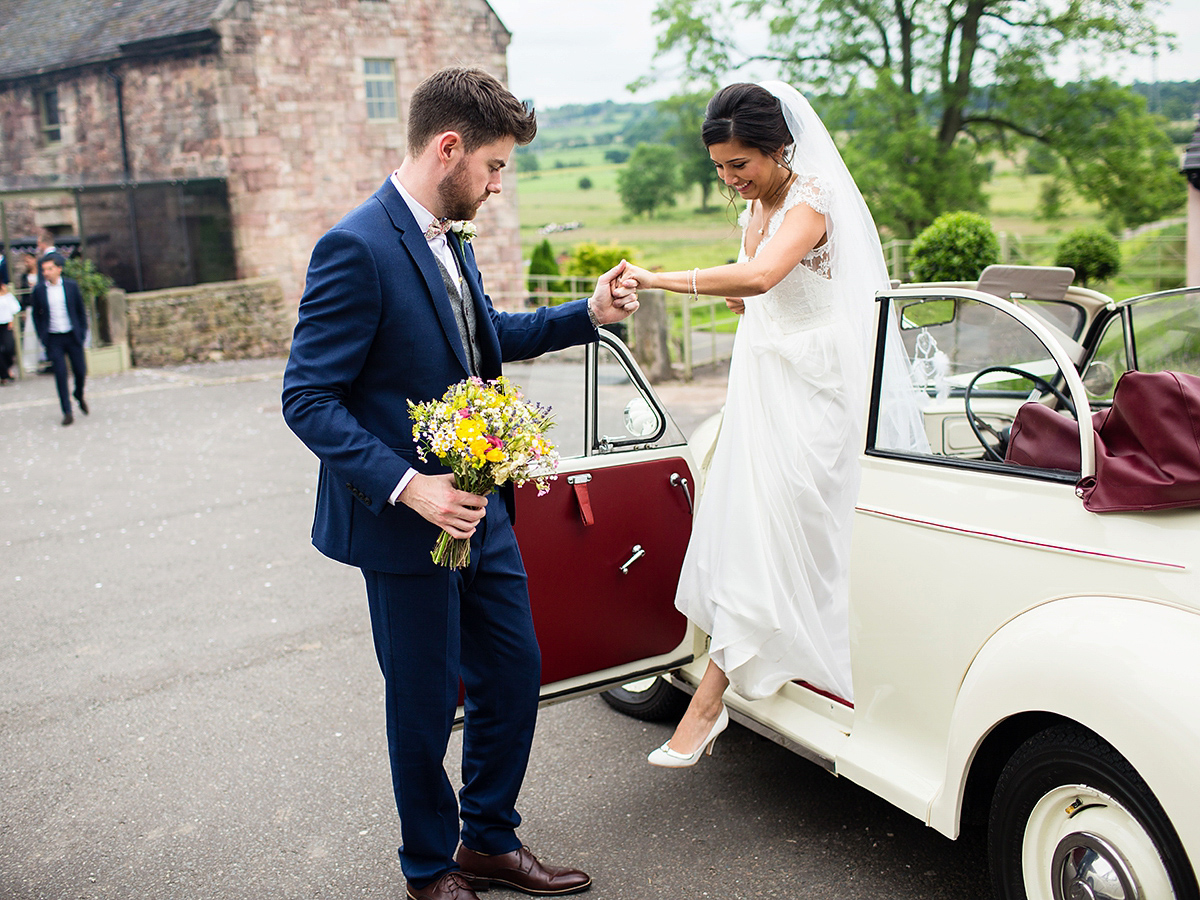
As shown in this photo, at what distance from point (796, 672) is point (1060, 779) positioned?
98 cm

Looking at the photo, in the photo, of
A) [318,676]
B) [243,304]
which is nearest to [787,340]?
[318,676]

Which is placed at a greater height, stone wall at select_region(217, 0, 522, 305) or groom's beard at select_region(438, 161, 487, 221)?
stone wall at select_region(217, 0, 522, 305)

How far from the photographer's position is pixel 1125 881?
2229 millimetres

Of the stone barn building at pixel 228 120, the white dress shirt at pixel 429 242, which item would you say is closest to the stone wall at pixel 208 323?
the stone barn building at pixel 228 120

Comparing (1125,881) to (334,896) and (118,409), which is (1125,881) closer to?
(334,896)

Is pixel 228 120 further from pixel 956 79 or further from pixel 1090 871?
pixel 1090 871

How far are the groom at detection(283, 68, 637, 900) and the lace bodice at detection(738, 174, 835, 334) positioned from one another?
0.56 metres

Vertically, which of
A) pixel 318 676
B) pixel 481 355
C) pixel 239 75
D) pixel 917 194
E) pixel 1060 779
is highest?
pixel 239 75

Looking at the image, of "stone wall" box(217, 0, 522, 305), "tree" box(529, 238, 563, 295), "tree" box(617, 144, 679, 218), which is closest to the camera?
"stone wall" box(217, 0, 522, 305)

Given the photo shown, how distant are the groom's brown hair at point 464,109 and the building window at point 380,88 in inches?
810

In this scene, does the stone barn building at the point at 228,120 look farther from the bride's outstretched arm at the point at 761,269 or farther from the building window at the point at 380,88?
the bride's outstretched arm at the point at 761,269

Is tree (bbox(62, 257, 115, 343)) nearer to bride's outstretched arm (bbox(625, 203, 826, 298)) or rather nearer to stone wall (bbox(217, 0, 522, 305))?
stone wall (bbox(217, 0, 522, 305))

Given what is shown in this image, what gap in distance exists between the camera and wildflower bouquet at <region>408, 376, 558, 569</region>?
2.51 metres

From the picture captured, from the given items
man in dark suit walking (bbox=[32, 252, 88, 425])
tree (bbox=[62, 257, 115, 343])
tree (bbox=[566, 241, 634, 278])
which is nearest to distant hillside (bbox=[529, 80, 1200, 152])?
tree (bbox=[566, 241, 634, 278])
